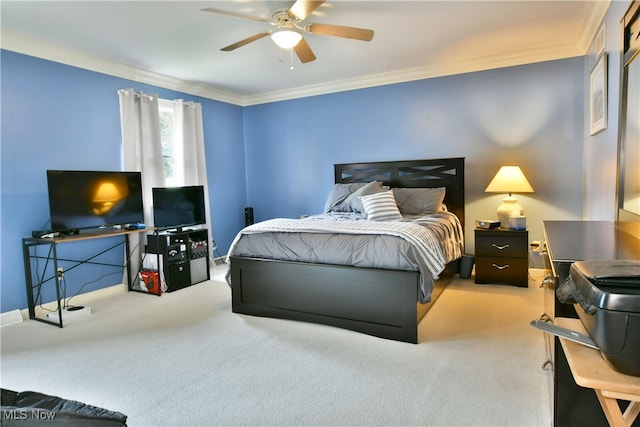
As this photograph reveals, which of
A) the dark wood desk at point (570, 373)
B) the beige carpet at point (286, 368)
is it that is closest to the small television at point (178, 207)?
the beige carpet at point (286, 368)

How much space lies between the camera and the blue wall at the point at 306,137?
350 centimetres

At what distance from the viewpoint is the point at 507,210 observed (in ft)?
13.5

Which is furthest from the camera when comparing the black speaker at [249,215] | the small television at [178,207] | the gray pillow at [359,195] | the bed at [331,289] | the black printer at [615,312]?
the black speaker at [249,215]

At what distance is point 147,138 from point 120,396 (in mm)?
3215

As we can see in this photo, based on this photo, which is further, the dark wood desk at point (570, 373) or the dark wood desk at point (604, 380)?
the dark wood desk at point (570, 373)

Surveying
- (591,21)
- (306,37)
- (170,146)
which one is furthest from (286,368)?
(591,21)

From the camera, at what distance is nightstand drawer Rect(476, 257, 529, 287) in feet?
13.0

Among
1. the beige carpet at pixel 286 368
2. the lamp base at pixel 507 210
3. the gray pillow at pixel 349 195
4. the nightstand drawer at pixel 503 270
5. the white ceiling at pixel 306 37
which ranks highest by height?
the white ceiling at pixel 306 37

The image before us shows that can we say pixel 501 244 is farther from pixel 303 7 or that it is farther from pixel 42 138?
pixel 42 138

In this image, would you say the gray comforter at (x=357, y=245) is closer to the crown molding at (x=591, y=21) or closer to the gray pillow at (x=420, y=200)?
the gray pillow at (x=420, y=200)

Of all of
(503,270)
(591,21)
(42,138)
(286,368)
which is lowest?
(286,368)

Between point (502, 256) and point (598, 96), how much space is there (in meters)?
1.71

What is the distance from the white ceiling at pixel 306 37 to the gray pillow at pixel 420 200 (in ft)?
4.83

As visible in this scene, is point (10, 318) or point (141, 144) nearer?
point (10, 318)
